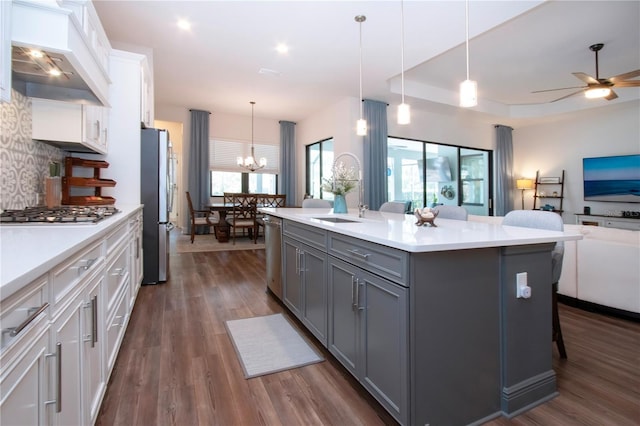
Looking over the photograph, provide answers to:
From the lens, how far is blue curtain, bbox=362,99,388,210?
6.21 m

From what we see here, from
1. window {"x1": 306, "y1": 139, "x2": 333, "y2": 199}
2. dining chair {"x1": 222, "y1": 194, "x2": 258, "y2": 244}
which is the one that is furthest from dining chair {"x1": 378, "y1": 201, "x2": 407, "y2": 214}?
window {"x1": 306, "y1": 139, "x2": 333, "y2": 199}

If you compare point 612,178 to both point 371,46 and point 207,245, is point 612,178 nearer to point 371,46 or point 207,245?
point 371,46

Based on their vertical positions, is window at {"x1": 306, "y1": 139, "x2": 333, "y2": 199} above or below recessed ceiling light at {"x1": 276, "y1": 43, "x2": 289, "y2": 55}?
below

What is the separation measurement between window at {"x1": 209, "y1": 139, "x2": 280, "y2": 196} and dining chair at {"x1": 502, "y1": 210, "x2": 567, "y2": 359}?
679 centimetres

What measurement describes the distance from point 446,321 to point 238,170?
7275 millimetres

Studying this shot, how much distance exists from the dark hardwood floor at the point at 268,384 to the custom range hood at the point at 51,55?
176 centimetres

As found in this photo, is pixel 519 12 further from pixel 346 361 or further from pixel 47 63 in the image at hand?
pixel 47 63

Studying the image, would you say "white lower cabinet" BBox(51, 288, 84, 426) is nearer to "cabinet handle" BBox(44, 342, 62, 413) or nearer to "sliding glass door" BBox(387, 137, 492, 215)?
"cabinet handle" BBox(44, 342, 62, 413)

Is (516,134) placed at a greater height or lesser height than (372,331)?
greater

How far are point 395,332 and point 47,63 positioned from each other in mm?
2279

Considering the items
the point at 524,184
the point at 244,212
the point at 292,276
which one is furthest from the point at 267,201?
the point at 524,184

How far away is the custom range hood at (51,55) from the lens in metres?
1.52

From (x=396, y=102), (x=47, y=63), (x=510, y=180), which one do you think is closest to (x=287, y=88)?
(x=396, y=102)

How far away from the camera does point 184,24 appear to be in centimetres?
361
